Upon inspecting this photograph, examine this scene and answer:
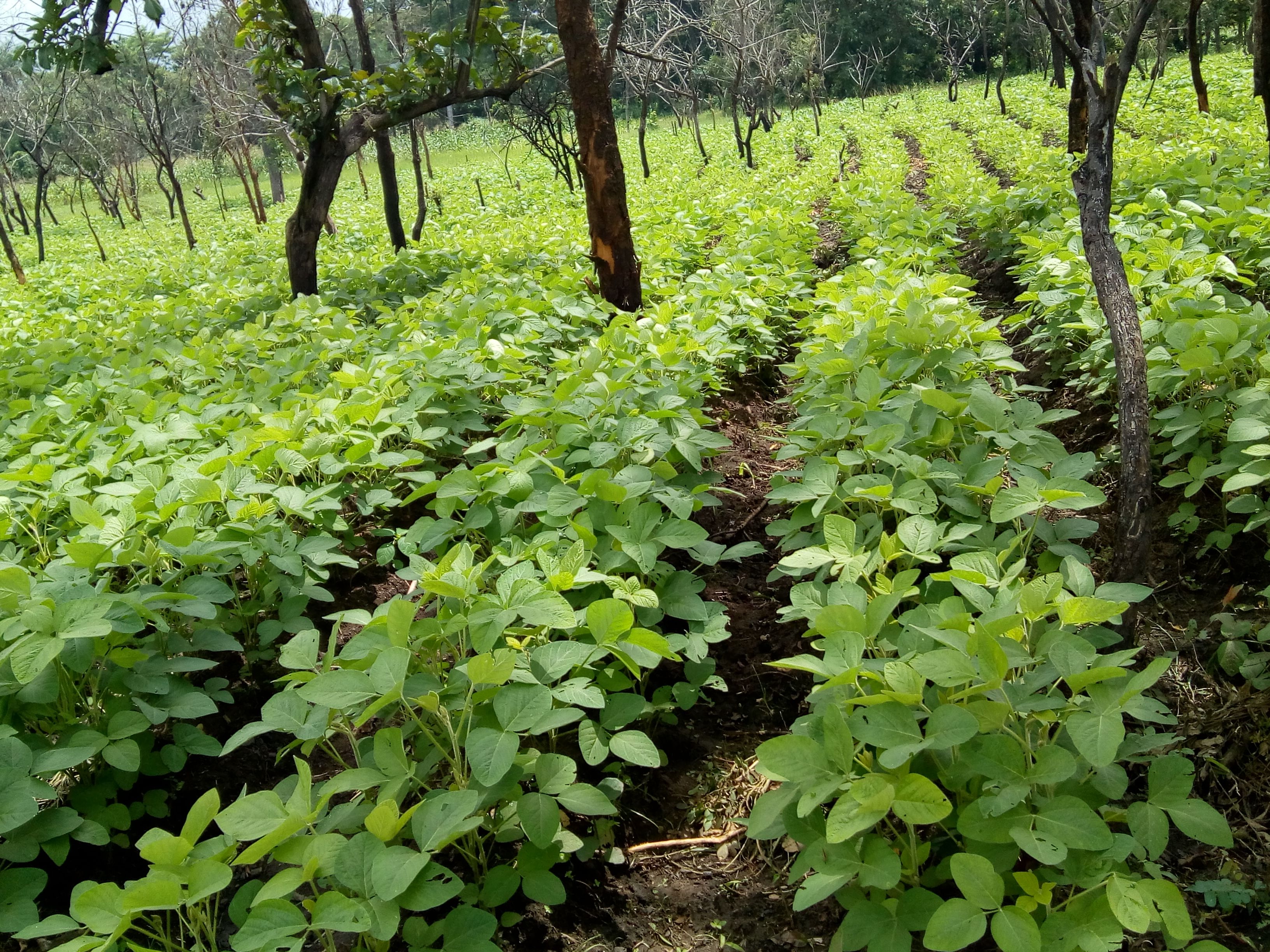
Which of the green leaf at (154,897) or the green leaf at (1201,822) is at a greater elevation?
the green leaf at (154,897)

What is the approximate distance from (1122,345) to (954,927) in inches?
66.0

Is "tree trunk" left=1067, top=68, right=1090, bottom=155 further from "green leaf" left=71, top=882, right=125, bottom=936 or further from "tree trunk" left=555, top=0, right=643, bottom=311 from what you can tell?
"green leaf" left=71, top=882, right=125, bottom=936

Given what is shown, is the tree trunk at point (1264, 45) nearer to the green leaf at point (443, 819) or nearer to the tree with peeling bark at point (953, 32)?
the green leaf at point (443, 819)

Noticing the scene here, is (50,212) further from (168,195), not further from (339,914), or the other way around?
(339,914)

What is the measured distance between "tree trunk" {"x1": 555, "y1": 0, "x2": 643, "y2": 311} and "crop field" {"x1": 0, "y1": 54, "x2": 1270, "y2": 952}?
130cm

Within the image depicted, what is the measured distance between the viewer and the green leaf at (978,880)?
122 cm

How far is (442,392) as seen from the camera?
3.51 meters

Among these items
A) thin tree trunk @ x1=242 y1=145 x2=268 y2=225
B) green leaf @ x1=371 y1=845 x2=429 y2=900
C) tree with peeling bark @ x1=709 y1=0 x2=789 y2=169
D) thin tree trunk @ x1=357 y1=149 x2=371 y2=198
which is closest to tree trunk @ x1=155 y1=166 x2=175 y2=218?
thin tree trunk @ x1=242 y1=145 x2=268 y2=225

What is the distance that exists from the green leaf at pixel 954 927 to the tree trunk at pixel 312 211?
6.83 metres

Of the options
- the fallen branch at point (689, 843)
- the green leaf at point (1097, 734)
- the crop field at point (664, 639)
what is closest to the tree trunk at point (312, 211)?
the crop field at point (664, 639)

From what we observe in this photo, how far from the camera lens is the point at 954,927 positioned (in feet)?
3.92

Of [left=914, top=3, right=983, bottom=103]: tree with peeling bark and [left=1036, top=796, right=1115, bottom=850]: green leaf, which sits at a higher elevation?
[left=914, top=3, right=983, bottom=103]: tree with peeling bark

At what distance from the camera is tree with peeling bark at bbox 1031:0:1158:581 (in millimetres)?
2066

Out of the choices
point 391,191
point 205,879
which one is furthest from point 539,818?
point 391,191
